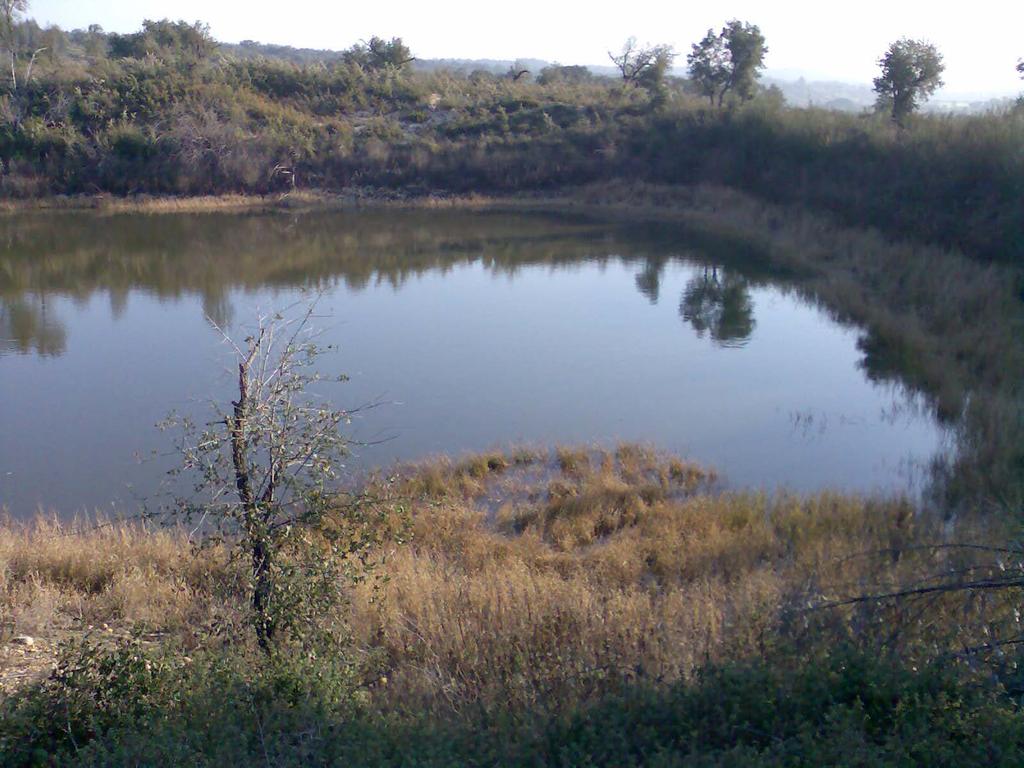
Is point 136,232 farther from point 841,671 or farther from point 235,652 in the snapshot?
point 841,671

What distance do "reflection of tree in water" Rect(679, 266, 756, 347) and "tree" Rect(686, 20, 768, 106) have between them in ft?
52.0

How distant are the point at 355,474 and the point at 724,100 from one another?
2759cm

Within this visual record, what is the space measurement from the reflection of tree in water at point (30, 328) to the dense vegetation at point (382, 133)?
13.7 m

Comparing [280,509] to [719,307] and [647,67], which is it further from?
[647,67]

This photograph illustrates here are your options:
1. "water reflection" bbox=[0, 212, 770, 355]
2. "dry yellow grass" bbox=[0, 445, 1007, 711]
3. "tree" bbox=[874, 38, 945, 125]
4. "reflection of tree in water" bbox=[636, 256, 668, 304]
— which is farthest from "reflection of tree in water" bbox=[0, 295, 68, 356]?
"tree" bbox=[874, 38, 945, 125]

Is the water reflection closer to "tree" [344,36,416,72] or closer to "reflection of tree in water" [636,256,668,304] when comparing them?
"reflection of tree in water" [636,256,668,304]

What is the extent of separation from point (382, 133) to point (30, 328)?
20.5m

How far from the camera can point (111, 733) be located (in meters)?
3.44

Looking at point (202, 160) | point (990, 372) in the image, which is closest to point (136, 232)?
point (202, 160)

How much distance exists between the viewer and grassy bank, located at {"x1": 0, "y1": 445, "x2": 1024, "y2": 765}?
3.27m

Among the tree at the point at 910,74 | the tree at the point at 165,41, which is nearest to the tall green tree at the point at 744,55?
the tree at the point at 910,74

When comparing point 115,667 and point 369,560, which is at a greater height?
point 115,667

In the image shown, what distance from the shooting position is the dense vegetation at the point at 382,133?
26.6m

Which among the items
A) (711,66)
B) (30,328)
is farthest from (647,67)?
(30,328)
